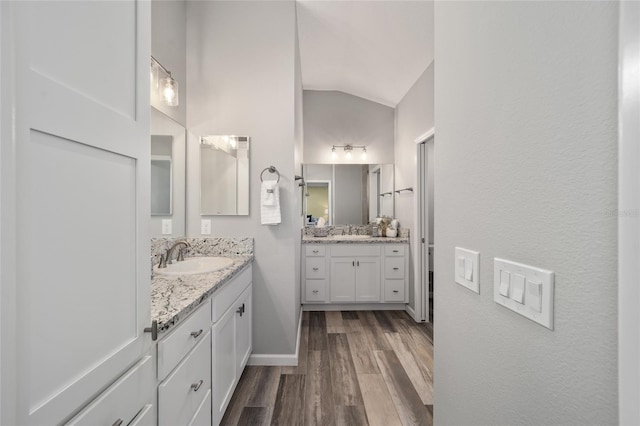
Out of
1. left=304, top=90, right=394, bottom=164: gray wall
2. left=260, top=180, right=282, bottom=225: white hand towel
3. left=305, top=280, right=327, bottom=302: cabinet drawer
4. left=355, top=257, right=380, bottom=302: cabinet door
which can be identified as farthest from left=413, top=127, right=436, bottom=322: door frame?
left=260, top=180, right=282, bottom=225: white hand towel

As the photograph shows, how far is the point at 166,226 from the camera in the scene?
81.1 inches

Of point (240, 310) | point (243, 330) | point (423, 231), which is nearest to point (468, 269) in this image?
point (240, 310)

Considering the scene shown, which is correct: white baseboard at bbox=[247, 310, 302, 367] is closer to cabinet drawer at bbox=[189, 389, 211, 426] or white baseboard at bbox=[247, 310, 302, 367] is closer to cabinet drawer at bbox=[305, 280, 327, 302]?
cabinet drawer at bbox=[189, 389, 211, 426]

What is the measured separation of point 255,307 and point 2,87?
210 cm

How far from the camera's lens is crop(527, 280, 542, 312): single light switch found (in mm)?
549

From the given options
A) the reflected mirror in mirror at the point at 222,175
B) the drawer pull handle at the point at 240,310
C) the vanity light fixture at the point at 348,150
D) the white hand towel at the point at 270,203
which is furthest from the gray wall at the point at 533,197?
the vanity light fixture at the point at 348,150

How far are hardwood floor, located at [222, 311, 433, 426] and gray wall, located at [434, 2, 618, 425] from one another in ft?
3.36

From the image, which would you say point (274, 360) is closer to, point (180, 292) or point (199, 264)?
point (199, 264)

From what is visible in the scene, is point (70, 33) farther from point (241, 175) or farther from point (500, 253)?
point (241, 175)

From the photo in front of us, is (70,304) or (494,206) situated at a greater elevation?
(494,206)

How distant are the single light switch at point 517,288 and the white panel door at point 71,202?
90cm

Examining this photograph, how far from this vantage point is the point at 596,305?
44 centimetres

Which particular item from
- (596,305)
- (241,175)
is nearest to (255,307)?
(241,175)

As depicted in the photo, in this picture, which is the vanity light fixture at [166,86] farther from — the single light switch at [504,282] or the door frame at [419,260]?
the door frame at [419,260]
